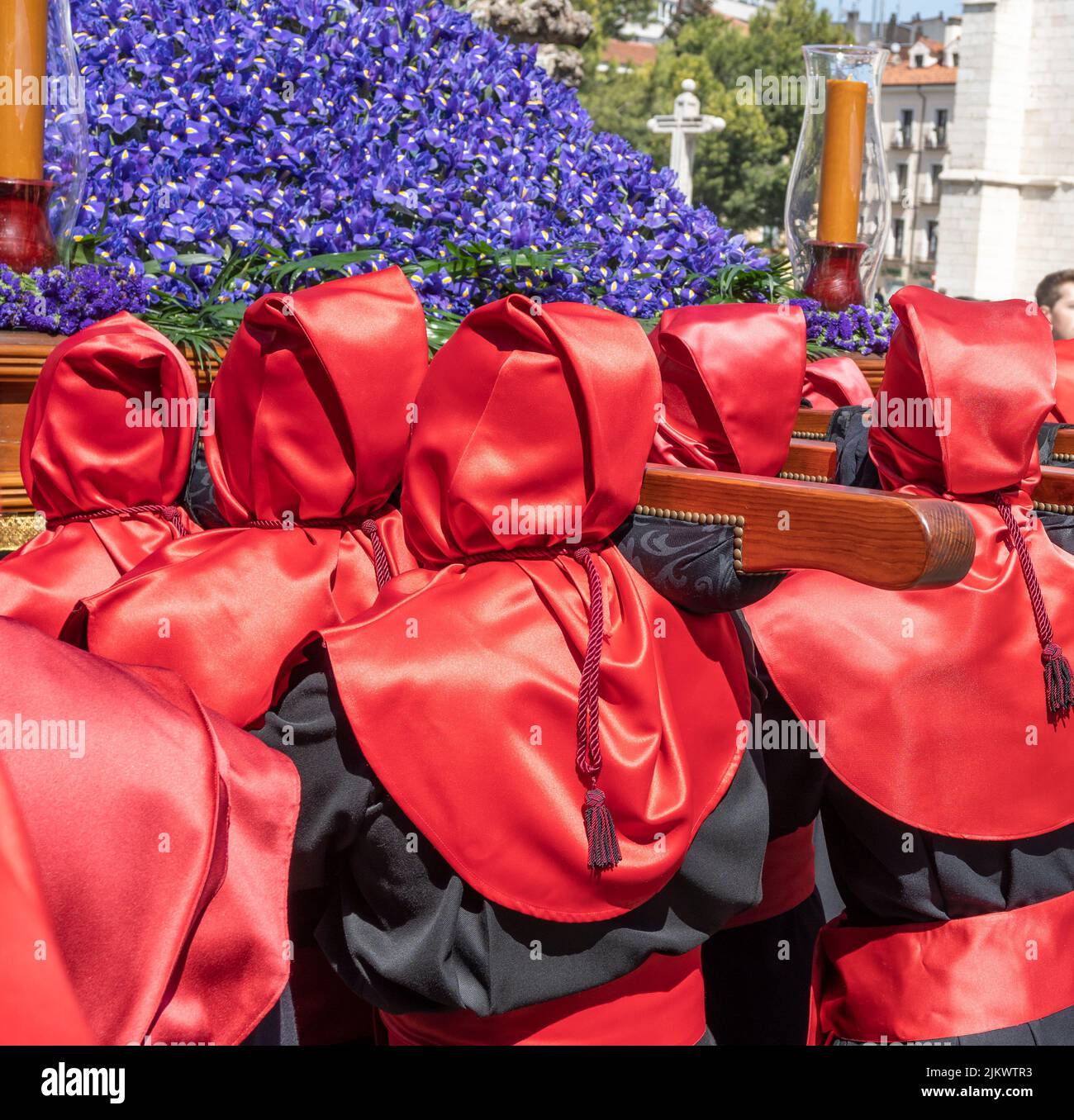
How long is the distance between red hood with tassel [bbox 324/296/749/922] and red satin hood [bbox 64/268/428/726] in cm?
10

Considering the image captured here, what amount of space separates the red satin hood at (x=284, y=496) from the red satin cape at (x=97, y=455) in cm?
13

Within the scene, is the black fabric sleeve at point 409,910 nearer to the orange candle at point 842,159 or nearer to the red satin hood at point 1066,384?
the red satin hood at point 1066,384

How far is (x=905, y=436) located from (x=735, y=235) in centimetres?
209

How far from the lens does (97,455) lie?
71.5 inches

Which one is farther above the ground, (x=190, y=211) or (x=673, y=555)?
(x=190, y=211)

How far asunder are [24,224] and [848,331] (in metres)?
1.84

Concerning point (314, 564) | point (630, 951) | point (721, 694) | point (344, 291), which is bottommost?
point (630, 951)

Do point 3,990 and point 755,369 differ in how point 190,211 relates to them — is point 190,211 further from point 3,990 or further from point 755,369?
point 3,990

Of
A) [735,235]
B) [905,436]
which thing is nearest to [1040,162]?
[735,235]

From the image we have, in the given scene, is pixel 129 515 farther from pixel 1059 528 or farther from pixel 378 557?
pixel 1059 528

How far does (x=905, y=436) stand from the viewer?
191cm

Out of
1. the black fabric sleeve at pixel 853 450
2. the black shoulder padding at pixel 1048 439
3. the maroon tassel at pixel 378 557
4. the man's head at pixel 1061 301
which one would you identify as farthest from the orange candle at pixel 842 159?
the maroon tassel at pixel 378 557

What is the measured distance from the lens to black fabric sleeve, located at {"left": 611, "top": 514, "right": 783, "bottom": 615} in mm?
1502

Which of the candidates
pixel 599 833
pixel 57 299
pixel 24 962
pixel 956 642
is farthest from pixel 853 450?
pixel 24 962
